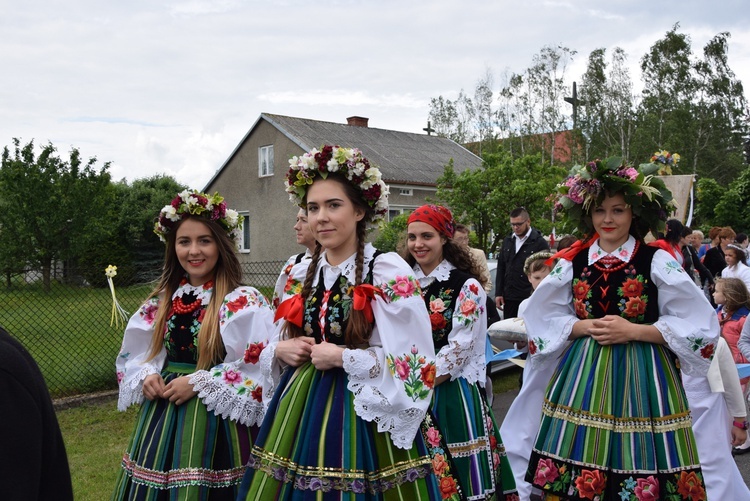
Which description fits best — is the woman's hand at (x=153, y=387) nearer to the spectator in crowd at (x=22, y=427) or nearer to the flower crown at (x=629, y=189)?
the spectator in crowd at (x=22, y=427)

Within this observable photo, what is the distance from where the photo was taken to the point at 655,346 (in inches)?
146

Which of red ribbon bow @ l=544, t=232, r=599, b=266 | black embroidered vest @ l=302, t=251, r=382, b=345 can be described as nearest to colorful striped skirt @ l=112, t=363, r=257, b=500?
black embroidered vest @ l=302, t=251, r=382, b=345

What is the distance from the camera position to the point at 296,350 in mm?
2869

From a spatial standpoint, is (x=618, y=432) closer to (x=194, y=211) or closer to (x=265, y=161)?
(x=194, y=211)

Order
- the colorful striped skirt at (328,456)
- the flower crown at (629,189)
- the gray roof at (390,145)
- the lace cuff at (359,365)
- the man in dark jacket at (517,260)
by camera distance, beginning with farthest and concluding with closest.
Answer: the gray roof at (390,145)
the man in dark jacket at (517,260)
the flower crown at (629,189)
the lace cuff at (359,365)
the colorful striped skirt at (328,456)

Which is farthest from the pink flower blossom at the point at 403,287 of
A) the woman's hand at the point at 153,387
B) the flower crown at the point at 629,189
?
the flower crown at the point at 629,189

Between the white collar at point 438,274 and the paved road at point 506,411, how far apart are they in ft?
9.62

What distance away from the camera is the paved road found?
547 centimetres

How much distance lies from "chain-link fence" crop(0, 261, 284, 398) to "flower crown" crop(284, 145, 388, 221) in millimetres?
4896

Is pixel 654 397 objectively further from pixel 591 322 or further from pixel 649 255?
pixel 649 255

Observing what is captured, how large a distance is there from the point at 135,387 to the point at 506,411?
Result: 4638 millimetres

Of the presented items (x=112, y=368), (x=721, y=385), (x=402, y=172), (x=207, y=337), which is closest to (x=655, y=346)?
(x=721, y=385)

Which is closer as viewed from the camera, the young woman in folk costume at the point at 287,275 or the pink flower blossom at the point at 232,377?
the young woman in folk costume at the point at 287,275

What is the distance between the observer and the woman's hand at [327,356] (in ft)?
8.95
